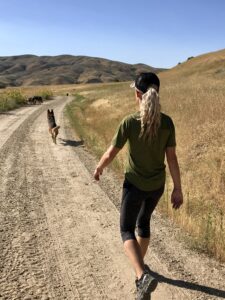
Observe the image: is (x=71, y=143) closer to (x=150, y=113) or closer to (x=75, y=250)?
(x=75, y=250)

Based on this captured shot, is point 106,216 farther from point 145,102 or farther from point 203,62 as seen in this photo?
point 203,62

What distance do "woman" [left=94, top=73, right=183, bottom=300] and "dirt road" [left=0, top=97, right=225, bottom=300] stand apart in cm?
62

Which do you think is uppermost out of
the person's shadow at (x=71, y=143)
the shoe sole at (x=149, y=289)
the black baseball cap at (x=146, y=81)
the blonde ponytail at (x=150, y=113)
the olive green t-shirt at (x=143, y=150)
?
the black baseball cap at (x=146, y=81)

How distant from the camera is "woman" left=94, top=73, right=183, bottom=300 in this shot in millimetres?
3918

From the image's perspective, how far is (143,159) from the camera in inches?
163

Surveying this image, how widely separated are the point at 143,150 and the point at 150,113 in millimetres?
390

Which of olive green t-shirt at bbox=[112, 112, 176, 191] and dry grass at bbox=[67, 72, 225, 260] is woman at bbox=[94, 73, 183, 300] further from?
dry grass at bbox=[67, 72, 225, 260]

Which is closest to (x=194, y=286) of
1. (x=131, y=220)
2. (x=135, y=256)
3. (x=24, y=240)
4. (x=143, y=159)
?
(x=135, y=256)

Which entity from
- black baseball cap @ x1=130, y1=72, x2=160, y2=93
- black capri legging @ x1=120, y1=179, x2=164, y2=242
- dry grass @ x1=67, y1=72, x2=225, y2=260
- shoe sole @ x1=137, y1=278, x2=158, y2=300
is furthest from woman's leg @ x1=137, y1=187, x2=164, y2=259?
dry grass @ x1=67, y1=72, x2=225, y2=260

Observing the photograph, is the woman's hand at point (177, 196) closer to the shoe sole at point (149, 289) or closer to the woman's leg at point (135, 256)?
→ the woman's leg at point (135, 256)

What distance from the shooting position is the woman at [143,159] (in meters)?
3.92

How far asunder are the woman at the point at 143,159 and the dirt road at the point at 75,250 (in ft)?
2.05

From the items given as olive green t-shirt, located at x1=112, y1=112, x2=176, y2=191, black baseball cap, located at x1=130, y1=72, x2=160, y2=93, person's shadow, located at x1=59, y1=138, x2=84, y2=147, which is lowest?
person's shadow, located at x1=59, y1=138, x2=84, y2=147

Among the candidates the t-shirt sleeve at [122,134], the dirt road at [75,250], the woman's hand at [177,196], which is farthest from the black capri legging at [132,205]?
the dirt road at [75,250]
